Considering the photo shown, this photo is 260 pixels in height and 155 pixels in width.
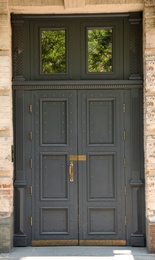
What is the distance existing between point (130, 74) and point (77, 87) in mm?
819

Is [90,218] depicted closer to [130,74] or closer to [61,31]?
[130,74]

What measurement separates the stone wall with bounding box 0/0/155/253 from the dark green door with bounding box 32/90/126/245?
45 centimetres

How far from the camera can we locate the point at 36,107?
292 inches

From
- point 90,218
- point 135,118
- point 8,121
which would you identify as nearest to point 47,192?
point 90,218

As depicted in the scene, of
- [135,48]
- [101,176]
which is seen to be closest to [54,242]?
[101,176]

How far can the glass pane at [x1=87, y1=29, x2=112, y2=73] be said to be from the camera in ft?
24.4

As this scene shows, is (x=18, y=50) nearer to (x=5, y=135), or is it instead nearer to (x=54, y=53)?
(x=54, y=53)

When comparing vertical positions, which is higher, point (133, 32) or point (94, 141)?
point (133, 32)

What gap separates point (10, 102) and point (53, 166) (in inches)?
45.7

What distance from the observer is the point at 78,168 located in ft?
24.2

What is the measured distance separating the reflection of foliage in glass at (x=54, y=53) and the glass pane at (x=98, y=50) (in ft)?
1.34

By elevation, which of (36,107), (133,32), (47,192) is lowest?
(47,192)

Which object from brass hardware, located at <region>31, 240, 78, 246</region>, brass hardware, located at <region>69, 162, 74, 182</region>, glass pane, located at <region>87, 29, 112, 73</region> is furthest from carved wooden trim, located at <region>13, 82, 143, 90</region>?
brass hardware, located at <region>31, 240, 78, 246</region>

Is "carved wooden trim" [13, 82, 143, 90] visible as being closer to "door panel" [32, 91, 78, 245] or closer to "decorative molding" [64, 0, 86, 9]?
"door panel" [32, 91, 78, 245]
